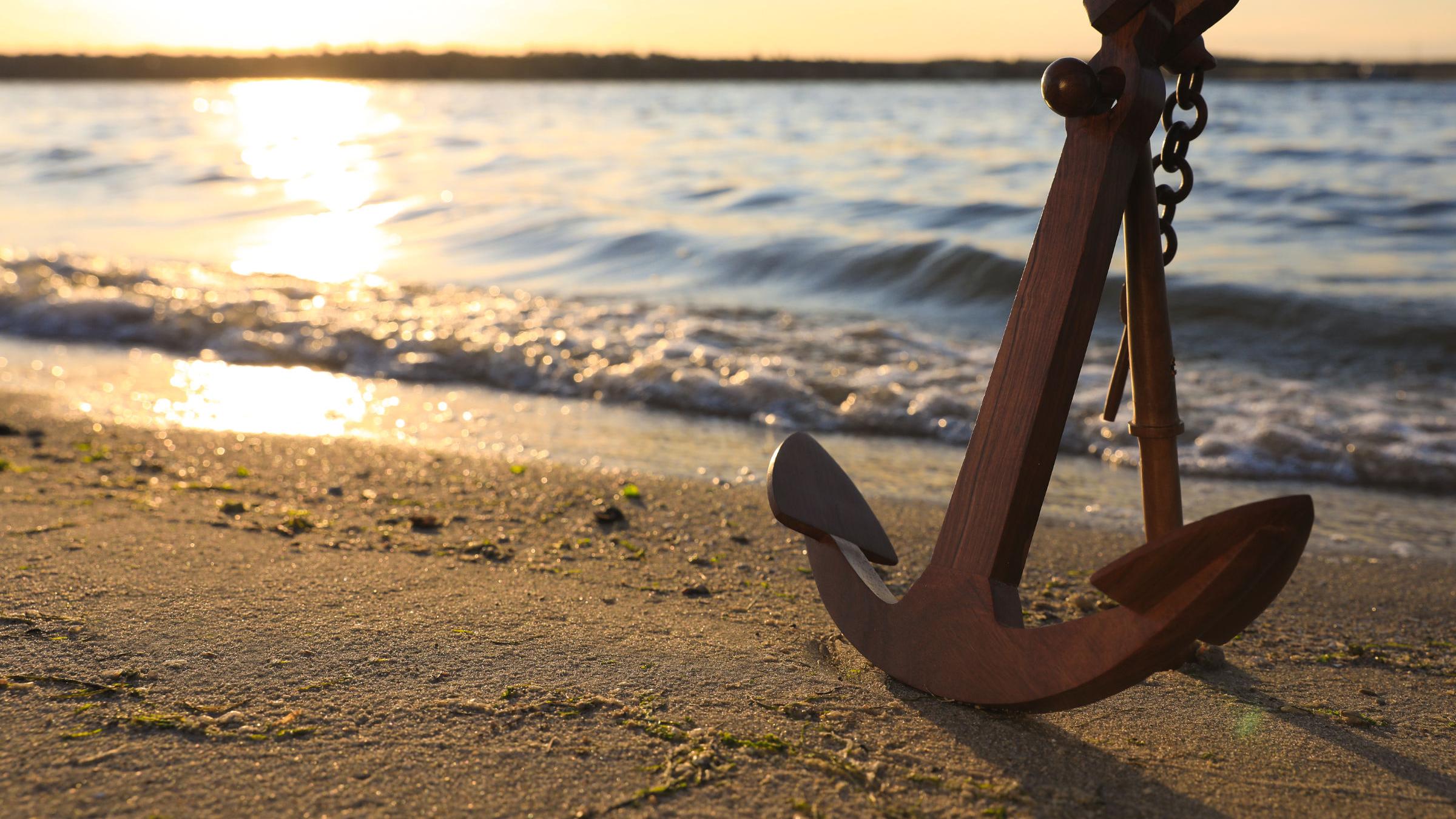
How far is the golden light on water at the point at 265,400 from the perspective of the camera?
388cm

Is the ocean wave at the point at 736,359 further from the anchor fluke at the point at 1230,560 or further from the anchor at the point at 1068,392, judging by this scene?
the anchor fluke at the point at 1230,560

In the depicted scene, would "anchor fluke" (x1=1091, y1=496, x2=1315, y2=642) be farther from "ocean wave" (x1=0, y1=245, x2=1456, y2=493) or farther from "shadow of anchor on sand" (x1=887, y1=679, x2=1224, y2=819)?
"ocean wave" (x1=0, y1=245, x2=1456, y2=493)

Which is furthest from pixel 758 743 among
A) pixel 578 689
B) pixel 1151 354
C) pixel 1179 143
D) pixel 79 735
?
pixel 1179 143

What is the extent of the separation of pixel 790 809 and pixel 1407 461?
132 inches

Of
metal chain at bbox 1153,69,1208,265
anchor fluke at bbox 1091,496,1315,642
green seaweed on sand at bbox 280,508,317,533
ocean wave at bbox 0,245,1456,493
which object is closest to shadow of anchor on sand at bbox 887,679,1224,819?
anchor fluke at bbox 1091,496,1315,642

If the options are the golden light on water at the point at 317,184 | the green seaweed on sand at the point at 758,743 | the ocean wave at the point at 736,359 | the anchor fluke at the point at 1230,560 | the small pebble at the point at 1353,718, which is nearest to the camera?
the anchor fluke at the point at 1230,560

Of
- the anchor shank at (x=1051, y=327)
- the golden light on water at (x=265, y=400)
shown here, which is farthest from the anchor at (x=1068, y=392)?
the golden light on water at (x=265, y=400)

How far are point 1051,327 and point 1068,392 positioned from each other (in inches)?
3.6

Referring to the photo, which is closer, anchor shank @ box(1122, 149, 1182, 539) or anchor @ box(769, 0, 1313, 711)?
anchor @ box(769, 0, 1313, 711)

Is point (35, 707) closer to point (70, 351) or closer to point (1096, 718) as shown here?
point (1096, 718)

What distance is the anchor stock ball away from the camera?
53.8 inches

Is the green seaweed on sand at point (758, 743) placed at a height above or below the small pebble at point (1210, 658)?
below

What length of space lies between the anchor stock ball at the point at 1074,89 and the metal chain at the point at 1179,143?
0.44 feet

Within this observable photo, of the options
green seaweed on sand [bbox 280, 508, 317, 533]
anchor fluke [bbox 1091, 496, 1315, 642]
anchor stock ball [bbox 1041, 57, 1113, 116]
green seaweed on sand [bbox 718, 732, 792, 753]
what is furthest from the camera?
green seaweed on sand [bbox 280, 508, 317, 533]
